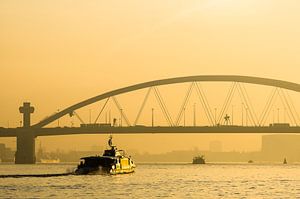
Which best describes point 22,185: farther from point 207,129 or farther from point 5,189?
point 207,129

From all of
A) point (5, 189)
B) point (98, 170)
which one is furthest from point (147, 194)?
point (98, 170)

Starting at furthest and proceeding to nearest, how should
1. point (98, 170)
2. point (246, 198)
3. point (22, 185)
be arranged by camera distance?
point (98, 170) → point (22, 185) → point (246, 198)

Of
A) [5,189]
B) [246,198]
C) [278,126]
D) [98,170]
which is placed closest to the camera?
[246,198]

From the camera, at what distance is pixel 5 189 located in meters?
103

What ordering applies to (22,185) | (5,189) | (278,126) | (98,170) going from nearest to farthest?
1. (5,189)
2. (22,185)
3. (98,170)
4. (278,126)

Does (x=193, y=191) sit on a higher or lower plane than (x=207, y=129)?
lower

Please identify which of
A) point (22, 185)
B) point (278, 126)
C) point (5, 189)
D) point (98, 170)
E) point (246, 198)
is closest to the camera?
point (246, 198)

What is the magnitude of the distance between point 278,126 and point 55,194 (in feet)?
352

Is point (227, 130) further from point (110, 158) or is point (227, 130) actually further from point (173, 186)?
A: point (173, 186)

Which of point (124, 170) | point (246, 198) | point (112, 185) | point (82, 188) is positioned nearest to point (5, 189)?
point (82, 188)

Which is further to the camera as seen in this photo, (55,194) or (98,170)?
(98,170)

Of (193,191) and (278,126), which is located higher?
(278,126)

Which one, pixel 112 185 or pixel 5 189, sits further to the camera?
pixel 112 185

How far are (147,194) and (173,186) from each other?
688 inches
